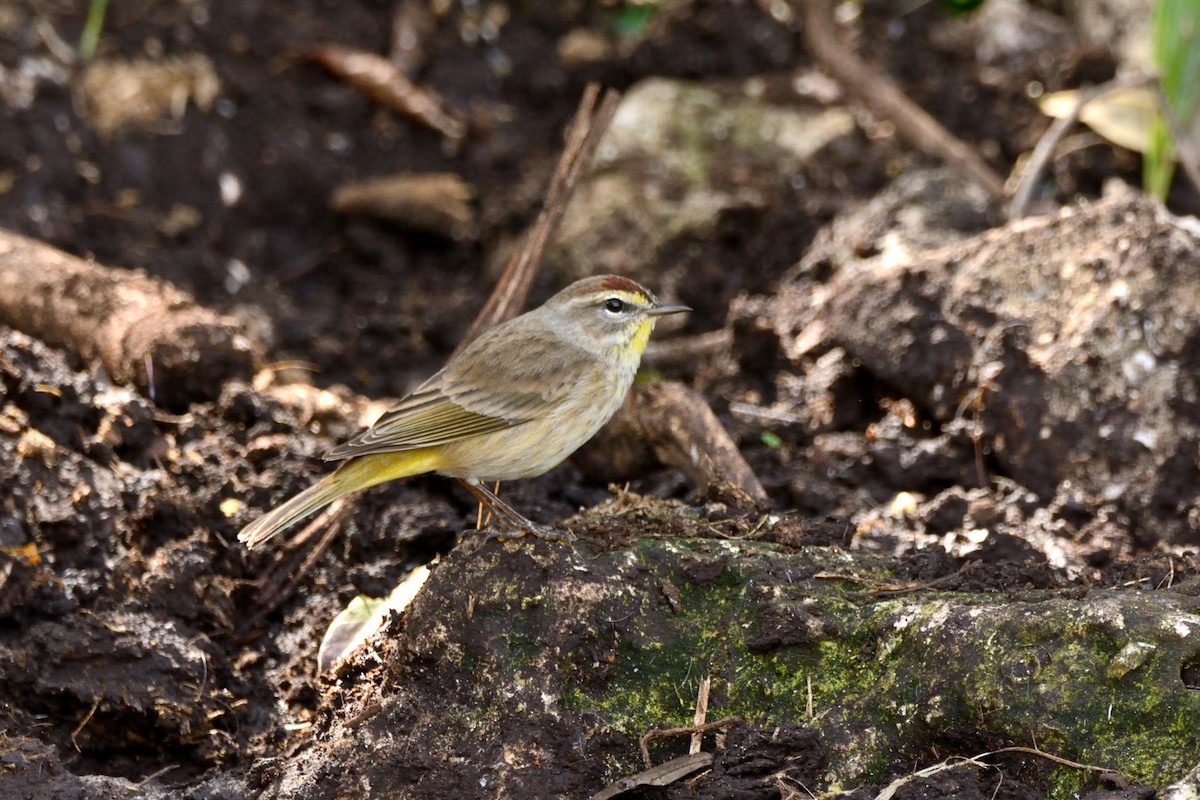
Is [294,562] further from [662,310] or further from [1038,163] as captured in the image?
[1038,163]

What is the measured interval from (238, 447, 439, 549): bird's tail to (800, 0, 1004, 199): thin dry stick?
13.0 feet

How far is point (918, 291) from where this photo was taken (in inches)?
236

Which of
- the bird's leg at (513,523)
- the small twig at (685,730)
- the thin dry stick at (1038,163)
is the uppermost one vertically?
the thin dry stick at (1038,163)

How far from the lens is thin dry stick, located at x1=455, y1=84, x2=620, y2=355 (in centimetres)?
575

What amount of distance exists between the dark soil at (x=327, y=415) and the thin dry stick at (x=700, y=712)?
3.9 inches

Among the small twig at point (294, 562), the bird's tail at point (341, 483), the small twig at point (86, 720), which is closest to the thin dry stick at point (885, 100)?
the bird's tail at point (341, 483)

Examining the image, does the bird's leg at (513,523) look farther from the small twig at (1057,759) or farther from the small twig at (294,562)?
the small twig at (1057,759)

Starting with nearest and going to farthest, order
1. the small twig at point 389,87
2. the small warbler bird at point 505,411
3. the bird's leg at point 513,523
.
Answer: the bird's leg at point 513,523, the small warbler bird at point 505,411, the small twig at point 389,87

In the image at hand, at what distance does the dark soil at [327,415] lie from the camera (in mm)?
4199

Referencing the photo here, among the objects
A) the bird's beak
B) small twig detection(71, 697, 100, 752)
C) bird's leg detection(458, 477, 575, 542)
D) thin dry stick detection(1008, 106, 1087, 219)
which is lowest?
small twig detection(71, 697, 100, 752)

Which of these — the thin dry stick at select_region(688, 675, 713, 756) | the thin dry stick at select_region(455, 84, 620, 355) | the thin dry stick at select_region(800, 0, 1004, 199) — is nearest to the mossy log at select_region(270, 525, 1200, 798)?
the thin dry stick at select_region(688, 675, 713, 756)

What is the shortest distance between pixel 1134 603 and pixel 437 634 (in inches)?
81.3

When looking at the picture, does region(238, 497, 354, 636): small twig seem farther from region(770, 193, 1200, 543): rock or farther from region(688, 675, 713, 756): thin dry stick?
region(770, 193, 1200, 543): rock

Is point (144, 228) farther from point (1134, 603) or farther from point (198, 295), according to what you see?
point (1134, 603)
